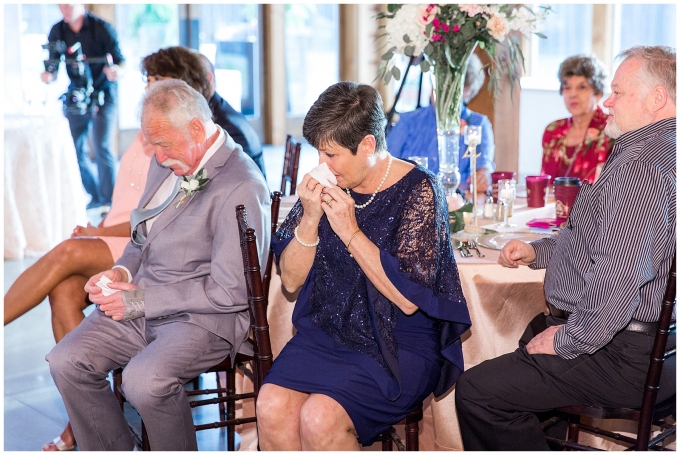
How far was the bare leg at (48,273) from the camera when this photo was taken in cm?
278

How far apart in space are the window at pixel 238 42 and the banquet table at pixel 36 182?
553 cm

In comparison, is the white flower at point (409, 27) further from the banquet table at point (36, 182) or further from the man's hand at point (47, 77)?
the man's hand at point (47, 77)

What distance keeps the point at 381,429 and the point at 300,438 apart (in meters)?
0.21

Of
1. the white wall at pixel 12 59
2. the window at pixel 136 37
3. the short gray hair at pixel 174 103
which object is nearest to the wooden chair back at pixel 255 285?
the short gray hair at pixel 174 103

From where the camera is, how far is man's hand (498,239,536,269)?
2271 millimetres

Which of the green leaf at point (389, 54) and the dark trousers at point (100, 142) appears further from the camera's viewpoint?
the dark trousers at point (100, 142)

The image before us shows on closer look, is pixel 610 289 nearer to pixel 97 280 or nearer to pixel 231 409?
pixel 231 409

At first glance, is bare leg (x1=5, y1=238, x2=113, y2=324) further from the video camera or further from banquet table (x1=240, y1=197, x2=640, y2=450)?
the video camera

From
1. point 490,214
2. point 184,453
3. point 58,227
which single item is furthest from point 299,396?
point 58,227


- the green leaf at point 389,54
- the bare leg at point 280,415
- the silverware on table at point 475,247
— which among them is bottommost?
the bare leg at point 280,415

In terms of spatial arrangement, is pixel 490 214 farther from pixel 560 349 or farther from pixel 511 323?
pixel 560 349

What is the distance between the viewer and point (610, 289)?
6.19ft

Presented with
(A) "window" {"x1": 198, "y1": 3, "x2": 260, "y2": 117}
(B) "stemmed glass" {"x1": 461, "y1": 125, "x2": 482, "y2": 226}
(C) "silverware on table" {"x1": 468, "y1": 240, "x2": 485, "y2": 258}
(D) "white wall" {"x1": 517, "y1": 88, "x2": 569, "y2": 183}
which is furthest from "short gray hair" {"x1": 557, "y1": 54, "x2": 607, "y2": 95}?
(A) "window" {"x1": 198, "y1": 3, "x2": 260, "y2": 117}

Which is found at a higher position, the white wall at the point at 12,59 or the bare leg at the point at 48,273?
the white wall at the point at 12,59
